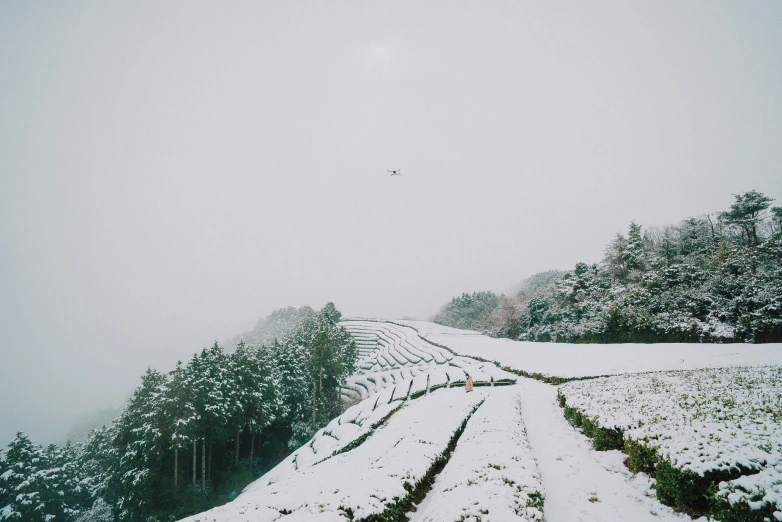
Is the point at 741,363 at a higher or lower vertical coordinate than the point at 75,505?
higher

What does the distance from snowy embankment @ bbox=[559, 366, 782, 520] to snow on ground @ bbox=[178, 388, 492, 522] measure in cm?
627

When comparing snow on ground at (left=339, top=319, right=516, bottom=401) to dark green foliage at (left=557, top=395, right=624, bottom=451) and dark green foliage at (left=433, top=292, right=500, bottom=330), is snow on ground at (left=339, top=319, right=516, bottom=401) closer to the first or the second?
dark green foliage at (left=557, top=395, right=624, bottom=451)

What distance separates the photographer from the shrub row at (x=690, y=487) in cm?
520

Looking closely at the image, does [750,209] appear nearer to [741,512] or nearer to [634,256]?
[634,256]

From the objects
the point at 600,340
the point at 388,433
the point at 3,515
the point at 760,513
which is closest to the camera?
the point at 760,513

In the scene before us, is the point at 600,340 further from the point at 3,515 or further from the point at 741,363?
the point at 3,515

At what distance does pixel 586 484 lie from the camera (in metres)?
8.66

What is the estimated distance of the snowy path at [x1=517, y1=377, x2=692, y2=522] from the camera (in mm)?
7105

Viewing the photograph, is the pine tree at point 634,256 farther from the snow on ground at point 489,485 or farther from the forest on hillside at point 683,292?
the snow on ground at point 489,485

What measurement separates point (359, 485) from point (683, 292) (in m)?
39.5

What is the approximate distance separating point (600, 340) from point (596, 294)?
36.4ft

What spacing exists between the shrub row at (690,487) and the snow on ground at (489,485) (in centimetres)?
273

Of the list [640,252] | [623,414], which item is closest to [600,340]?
[640,252]

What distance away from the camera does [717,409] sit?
28.7 ft
